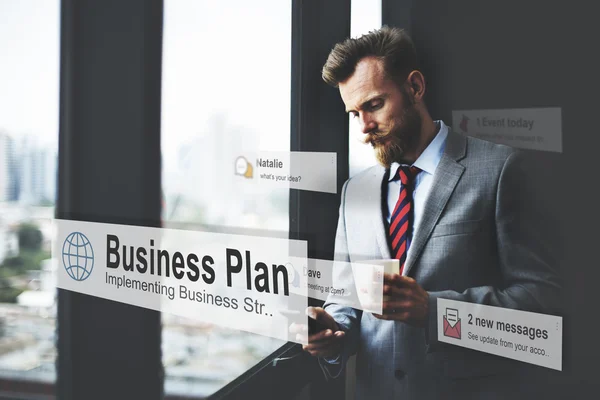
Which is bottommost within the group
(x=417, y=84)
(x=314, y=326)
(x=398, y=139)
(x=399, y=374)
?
(x=399, y=374)

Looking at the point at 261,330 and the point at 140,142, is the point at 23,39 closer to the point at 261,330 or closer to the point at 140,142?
the point at 140,142

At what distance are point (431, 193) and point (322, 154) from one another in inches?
12.6

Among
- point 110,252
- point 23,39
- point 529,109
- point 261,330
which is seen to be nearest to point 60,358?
point 110,252

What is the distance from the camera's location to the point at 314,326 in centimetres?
143

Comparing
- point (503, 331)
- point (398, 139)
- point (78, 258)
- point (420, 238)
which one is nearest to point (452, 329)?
point (503, 331)

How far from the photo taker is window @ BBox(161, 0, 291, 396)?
1507 mm

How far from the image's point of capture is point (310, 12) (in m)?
1.44

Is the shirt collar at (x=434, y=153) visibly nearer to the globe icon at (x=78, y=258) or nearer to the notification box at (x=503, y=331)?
the notification box at (x=503, y=331)

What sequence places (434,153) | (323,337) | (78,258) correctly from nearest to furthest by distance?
1. (434,153)
2. (323,337)
3. (78,258)

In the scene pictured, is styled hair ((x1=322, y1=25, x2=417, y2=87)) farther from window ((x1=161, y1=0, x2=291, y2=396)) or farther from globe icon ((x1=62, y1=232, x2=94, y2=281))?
globe icon ((x1=62, y1=232, x2=94, y2=281))

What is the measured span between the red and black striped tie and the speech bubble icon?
0.45 metres

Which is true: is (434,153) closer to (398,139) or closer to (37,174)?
(398,139)

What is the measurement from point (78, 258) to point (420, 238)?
113cm

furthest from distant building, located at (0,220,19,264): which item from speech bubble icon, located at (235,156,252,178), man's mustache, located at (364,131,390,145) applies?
man's mustache, located at (364,131,390,145)
